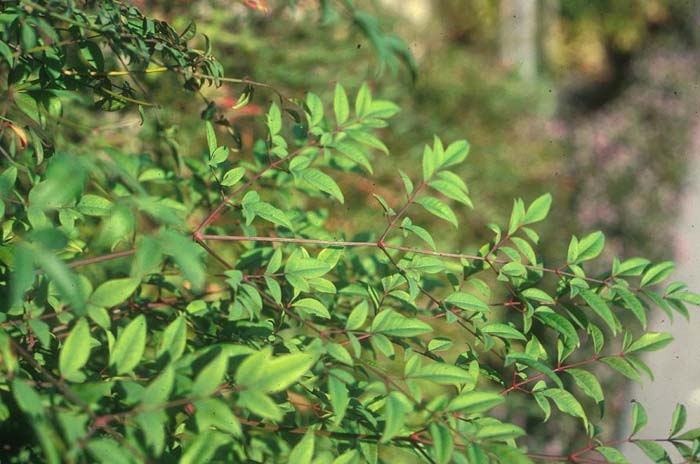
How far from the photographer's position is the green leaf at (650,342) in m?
0.97

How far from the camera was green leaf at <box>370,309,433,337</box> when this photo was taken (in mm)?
813

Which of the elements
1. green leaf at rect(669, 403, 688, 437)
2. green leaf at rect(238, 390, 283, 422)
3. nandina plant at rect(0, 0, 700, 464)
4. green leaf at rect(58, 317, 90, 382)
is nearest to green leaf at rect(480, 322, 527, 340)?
nandina plant at rect(0, 0, 700, 464)

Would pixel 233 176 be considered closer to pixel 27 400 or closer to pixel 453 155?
pixel 453 155

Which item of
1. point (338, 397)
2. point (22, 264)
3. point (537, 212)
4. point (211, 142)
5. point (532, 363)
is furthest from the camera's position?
point (537, 212)

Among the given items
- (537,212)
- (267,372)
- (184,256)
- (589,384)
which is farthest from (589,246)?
(184,256)

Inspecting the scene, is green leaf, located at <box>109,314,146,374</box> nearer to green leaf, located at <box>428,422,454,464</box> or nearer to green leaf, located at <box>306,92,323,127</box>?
green leaf, located at <box>428,422,454,464</box>

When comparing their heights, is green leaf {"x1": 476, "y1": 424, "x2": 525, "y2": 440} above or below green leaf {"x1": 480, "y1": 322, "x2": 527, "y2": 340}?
below

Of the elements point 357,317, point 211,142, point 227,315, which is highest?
point 211,142

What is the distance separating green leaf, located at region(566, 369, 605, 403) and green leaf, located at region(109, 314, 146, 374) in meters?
0.51

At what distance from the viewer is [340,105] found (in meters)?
1.07

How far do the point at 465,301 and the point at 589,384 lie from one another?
0.18 meters

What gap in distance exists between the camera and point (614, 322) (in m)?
0.91

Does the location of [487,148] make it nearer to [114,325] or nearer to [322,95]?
[322,95]

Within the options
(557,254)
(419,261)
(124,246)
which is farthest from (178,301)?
(557,254)
